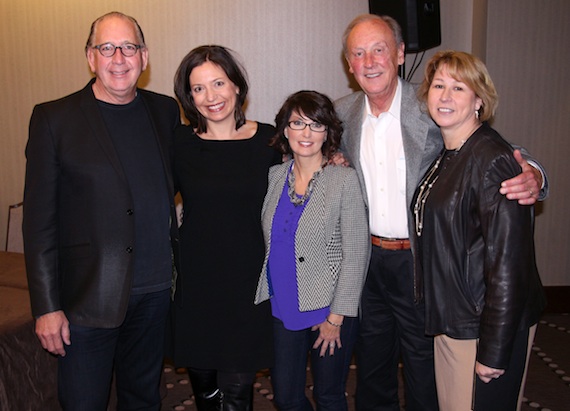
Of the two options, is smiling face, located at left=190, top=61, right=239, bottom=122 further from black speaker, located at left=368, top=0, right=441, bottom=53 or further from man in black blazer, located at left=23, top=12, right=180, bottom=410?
black speaker, located at left=368, top=0, right=441, bottom=53

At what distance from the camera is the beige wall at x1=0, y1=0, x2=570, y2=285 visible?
4.64 metres

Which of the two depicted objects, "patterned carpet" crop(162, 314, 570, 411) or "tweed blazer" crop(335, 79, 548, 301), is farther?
"patterned carpet" crop(162, 314, 570, 411)

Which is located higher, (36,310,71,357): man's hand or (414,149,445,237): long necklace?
(414,149,445,237): long necklace

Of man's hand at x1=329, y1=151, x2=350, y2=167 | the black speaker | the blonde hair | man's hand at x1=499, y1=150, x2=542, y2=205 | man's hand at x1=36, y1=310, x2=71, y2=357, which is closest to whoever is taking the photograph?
man's hand at x1=499, y1=150, x2=542, y2=205

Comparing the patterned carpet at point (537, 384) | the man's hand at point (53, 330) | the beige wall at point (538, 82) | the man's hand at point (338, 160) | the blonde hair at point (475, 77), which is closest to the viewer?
the blonde hair at point (475, 77)

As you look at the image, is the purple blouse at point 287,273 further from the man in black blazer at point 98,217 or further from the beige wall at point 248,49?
the beige wall at point 248,49

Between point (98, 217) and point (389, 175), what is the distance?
1.19 meters

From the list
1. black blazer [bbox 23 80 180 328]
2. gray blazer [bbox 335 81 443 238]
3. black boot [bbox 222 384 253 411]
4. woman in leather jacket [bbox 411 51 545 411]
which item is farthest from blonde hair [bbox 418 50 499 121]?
black boot [bbox 222 384 253 411]

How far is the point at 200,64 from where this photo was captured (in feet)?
7.52

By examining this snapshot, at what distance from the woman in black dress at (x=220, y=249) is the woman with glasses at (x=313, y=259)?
2.8 inches

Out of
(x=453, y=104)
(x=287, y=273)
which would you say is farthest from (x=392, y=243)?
(x=453, y=104)

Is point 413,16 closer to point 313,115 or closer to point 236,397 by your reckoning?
point 313,115

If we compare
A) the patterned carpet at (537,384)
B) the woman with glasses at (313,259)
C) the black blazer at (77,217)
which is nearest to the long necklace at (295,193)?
the woman with glasses at (313,259)

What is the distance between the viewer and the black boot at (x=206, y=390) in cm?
238
